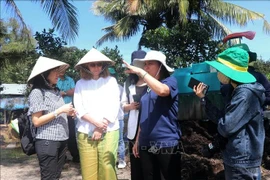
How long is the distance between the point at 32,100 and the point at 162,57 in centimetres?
125

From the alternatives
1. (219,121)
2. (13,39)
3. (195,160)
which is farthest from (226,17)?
(219,121)

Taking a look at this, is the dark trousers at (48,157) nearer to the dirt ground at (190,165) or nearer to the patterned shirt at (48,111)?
the patterned shirt at (48,111)

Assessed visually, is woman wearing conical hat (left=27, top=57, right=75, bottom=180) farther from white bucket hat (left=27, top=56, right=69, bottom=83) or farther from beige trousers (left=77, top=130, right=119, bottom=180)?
beige trousers (left=77, top=130, right=119, bottom=180)

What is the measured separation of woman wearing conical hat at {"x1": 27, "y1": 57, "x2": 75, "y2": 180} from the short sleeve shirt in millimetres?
738

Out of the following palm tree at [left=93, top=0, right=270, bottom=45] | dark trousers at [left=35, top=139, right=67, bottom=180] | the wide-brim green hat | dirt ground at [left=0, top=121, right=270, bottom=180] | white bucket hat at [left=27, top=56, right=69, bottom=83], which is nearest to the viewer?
the wide-brim green hat

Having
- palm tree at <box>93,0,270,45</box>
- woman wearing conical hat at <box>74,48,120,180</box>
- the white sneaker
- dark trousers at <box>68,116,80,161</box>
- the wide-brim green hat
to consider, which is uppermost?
palm tree at <box>93,0,270,45</box>

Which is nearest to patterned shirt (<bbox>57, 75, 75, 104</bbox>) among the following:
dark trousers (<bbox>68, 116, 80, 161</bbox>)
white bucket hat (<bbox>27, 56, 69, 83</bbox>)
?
dark trousers (<bbox>68, 116, 80, 161</bbox>)

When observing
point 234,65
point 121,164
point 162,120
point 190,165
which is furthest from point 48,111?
point 121,164

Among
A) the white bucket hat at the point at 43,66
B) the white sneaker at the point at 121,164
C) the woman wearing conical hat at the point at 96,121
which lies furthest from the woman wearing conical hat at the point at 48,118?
the white sneaker at the point at 121,164

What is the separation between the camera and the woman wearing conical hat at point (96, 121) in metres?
2.93

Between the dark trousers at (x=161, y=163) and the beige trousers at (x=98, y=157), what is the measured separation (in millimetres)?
326

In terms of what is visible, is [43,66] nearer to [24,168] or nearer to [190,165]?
[190,165]

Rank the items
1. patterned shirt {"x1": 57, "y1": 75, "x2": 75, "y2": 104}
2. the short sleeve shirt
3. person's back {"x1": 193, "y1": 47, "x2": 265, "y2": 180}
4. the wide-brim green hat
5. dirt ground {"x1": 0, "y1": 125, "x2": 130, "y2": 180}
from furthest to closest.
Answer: dirt ground {"x1": 0, "y1": 125, "x2": 130, "y2": 180}, patterned shirt {"x1": 57, "y1": 75, "x2": 75, "y2": 104}, the short sleeve shirt, the wide-brim green hat, person's back {"x1": 193, "y1": 47, "x2": 265, "y2": 180}

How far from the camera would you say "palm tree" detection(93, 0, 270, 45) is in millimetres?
13344
